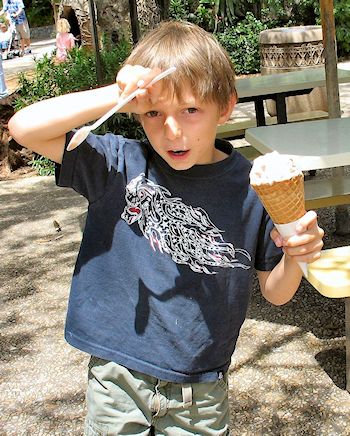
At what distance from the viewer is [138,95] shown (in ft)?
4.54

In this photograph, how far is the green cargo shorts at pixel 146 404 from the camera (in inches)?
63.6

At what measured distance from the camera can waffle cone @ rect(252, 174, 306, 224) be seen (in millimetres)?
1321

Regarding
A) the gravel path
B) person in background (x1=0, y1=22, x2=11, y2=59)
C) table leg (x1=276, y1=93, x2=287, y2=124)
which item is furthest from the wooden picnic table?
person in background (x1=0, y1=22, x2=11, y2=59)

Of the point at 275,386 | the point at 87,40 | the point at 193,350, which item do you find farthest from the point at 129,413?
the point at 87,40

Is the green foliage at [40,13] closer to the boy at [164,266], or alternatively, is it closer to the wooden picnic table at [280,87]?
the wooden picnic table at [280,87]

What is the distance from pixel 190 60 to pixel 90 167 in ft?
1.13

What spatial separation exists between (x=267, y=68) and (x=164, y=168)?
784cm

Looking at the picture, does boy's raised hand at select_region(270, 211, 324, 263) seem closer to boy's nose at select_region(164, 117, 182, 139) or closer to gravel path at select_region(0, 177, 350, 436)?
boy's nose at select_region(164, 117, 182, 139)

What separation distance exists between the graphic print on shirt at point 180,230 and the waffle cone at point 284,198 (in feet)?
0.85

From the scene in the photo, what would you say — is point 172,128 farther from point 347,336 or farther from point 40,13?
point 40,13

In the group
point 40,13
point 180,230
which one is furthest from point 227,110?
point 40,13

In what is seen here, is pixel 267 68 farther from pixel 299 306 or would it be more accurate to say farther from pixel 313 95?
pixel 299 306

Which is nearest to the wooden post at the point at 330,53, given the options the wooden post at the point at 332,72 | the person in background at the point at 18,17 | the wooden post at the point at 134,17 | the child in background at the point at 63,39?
the wooden post at the point at 332,72

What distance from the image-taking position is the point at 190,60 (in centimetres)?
149
